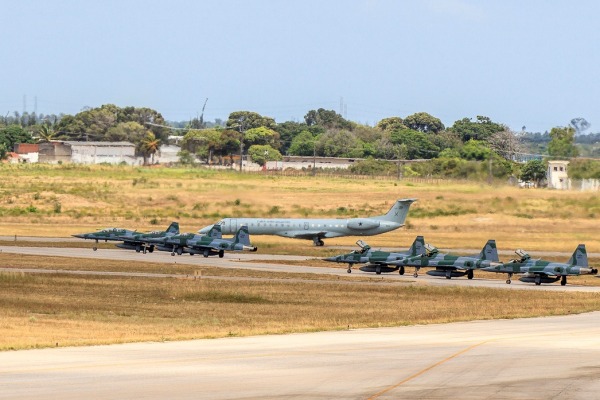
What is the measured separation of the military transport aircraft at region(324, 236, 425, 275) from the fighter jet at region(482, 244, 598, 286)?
6937mm

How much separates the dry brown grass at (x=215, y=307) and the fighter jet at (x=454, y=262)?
268 inches

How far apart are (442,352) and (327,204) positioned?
101481 mm

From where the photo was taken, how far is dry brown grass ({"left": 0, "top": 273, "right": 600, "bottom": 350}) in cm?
4675

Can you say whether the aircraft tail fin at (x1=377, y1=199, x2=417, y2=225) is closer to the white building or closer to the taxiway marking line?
the white building

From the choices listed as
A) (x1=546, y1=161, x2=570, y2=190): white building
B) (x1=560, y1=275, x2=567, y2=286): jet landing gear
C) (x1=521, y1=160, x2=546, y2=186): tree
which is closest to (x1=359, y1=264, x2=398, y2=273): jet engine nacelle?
(x1=560, y1=275, x2=567, y2=286): jet landing gear

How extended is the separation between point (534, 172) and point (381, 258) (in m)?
74.0

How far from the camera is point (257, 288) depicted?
68.4m

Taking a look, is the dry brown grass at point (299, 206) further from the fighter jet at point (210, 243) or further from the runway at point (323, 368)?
the runway at point (323, 368)

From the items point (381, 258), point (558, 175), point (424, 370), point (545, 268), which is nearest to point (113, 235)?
point (381, 258)

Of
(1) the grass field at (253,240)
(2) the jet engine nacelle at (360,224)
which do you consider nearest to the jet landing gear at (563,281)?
(1) the grass field at (253,240)

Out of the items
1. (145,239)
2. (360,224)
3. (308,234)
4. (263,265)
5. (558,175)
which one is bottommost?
(263,265)

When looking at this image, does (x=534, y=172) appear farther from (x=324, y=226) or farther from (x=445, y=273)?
(x=445, y=273)

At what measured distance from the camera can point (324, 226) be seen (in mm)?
109375

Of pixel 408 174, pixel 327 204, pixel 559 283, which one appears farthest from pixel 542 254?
pixel 408 174
